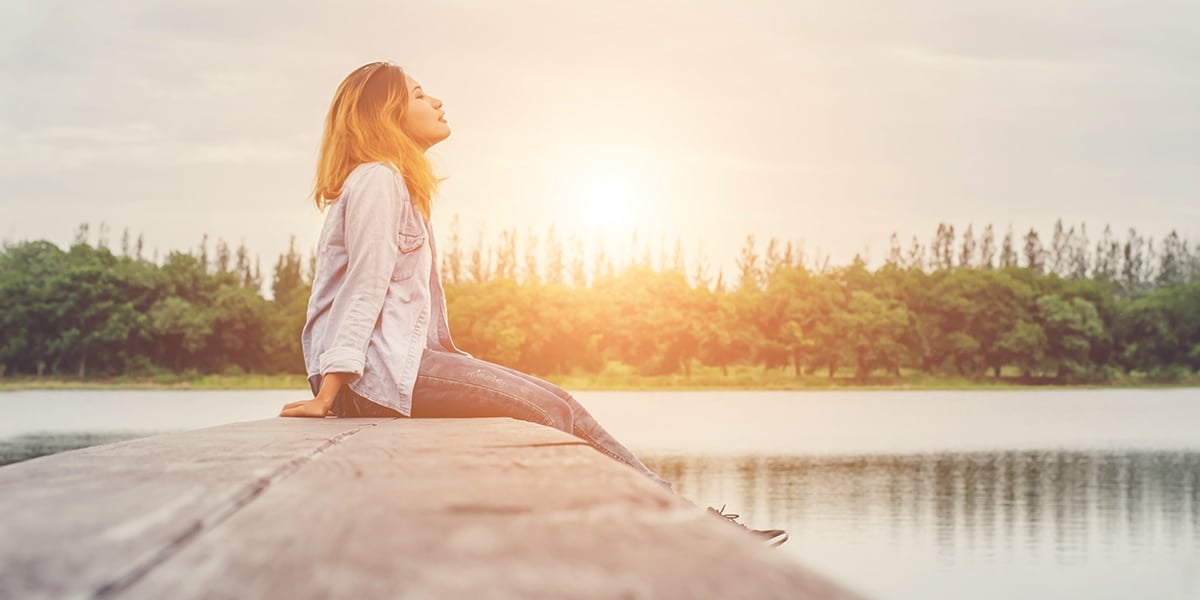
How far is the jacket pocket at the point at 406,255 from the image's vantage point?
3320 millimetres

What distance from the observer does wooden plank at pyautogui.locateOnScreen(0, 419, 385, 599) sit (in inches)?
31.3

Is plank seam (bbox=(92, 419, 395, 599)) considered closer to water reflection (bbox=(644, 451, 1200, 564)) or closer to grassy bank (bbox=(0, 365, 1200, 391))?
water reflection (bbox=(644, 451, 1200, 564))

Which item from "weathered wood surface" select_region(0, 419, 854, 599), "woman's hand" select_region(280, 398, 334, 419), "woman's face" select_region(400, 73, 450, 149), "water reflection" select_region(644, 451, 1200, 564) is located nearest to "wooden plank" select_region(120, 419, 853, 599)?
"weathered wood surface" select_region(0, 419, 854, 599)

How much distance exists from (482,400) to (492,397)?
0.03 m

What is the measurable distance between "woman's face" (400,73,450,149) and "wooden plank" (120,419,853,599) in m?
2.31

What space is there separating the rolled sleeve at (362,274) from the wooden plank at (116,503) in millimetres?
1147

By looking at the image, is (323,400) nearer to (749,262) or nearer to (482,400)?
(482,400)

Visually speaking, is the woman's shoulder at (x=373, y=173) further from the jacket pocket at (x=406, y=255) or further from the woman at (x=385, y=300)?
the jacket pocket at (x=406, y=255)

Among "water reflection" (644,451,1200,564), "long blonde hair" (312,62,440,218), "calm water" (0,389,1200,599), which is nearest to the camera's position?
"long blonde hair" (312,62,440,218)

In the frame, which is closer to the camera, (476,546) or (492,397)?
(476,546)

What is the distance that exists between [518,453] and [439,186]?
→ 1980mm

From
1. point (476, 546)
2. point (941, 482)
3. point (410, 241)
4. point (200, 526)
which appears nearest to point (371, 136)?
point (410, 241)

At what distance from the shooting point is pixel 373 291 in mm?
3213

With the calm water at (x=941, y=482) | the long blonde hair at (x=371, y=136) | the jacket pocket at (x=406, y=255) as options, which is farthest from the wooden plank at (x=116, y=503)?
the long blonde hair at (x=371, y=136)
